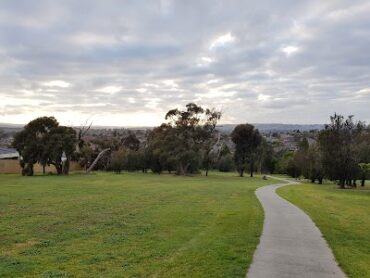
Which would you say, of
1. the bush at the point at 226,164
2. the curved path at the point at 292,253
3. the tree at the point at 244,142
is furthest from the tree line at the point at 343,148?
the bush at the point at 226,164

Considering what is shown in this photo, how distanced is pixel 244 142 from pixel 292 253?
68.2 m

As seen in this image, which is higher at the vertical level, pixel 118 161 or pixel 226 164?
pixel 226 164

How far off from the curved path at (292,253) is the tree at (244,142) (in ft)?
202

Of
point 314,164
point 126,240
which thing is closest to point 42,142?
point 314,164

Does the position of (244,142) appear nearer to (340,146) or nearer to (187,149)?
(187,149)

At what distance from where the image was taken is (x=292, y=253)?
Answer: 10.0m

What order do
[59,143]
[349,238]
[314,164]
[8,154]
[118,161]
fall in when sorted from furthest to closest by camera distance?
[8,154], [118,161], [314,164], [59,143], [349,238]

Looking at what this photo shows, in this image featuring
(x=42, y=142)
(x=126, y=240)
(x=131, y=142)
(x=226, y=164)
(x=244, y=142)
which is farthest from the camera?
(x=226, y=164)

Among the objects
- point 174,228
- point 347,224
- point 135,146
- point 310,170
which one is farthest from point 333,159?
point 135,146

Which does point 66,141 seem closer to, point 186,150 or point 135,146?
point 186,150

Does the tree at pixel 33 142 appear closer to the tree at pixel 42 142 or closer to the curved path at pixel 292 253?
the tree at pixel 42 142

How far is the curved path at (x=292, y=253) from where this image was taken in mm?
8398

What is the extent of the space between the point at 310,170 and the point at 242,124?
1711 centimetres

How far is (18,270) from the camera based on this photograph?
8.51 m
